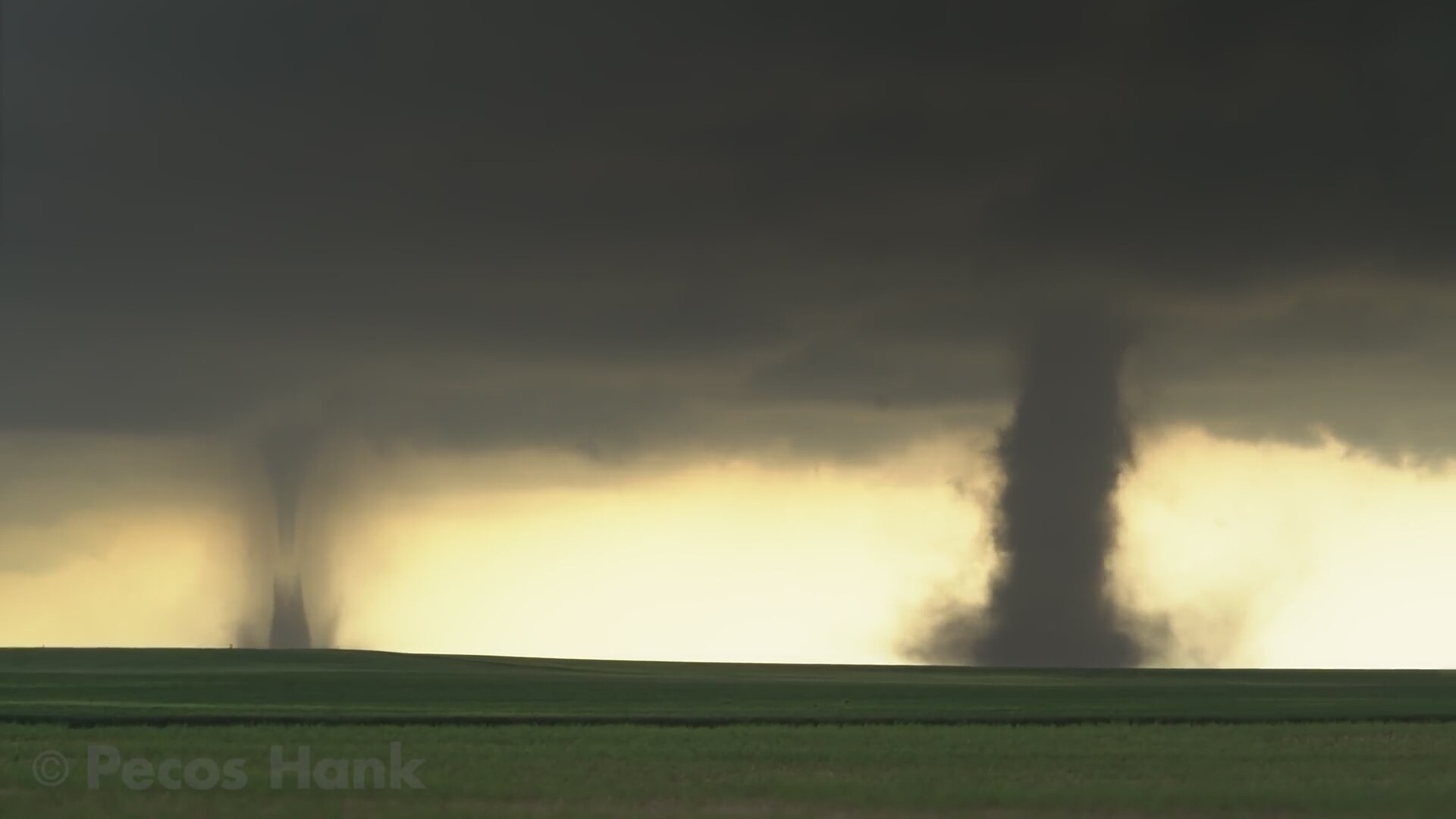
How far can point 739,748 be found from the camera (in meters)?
52.7

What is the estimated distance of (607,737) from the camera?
56.3 meters

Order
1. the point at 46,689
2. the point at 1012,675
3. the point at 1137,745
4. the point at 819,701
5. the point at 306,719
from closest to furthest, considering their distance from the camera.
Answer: the point at 1137,745
the point at 306,719
the point at 819,701
the point at 46,689
the point at 1012,675

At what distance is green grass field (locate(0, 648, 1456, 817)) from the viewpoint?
129ft

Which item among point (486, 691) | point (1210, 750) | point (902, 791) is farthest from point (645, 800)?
point (486, 691)

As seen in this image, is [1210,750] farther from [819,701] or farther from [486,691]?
[486,691]

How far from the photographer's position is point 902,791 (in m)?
41.4

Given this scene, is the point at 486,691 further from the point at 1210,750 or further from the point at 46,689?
the point at 1210,750

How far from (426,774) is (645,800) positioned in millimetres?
6616

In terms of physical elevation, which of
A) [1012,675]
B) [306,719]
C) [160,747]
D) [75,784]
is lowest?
[75,784]

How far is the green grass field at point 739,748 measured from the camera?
129 feet

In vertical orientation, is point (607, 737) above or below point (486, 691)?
below

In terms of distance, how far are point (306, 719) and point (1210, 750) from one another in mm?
30106

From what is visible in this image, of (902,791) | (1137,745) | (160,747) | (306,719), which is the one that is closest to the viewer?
(902,791)

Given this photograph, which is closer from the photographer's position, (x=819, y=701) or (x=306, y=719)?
(x=306, y=719)
